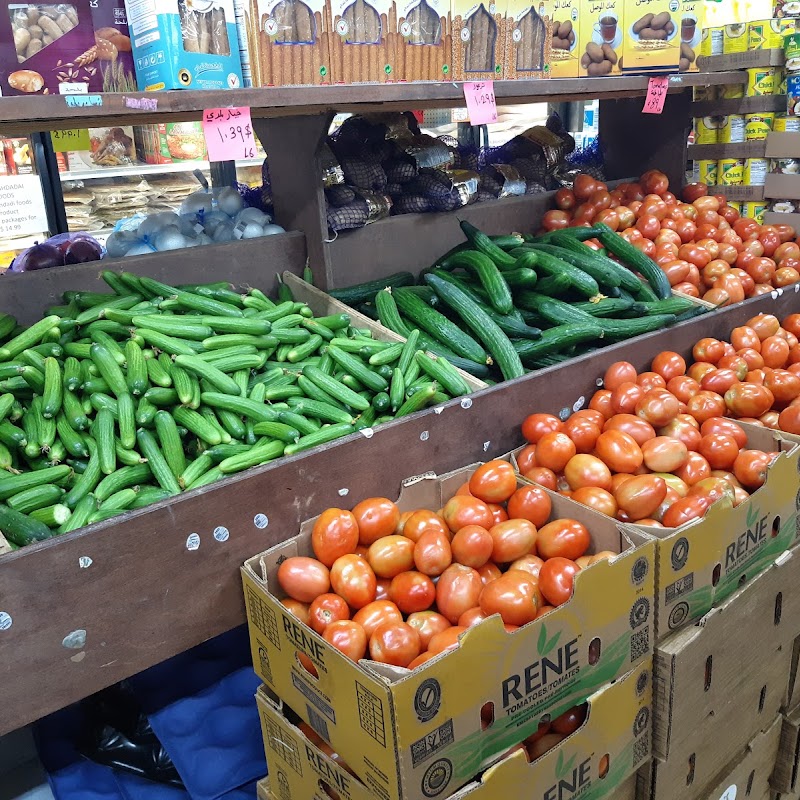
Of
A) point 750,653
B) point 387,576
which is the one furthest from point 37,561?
point 750,653

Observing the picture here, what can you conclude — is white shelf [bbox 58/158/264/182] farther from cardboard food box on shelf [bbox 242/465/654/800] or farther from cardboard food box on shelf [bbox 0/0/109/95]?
cardboard food box on shelf [bbox 242/465/654/800]

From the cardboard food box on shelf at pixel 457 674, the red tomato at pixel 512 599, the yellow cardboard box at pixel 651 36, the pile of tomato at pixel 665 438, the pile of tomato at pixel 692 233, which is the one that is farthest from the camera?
the yellow cardboard box at pixel 651 36

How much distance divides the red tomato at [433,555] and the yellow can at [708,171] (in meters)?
3.11

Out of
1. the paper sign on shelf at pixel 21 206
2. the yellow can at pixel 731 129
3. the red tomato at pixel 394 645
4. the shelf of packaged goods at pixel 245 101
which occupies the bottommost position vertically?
the red tomato at pixel 394 645

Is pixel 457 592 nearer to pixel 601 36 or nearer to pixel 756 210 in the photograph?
pixel 756 210

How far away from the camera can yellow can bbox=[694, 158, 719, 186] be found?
400cm

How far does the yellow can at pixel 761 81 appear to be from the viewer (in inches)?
146

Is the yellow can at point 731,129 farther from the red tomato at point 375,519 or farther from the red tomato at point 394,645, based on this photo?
the red tomato at point 394,645

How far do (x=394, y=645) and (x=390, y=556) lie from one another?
0.90 ft

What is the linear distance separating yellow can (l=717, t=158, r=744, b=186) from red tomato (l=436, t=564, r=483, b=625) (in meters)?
3.15

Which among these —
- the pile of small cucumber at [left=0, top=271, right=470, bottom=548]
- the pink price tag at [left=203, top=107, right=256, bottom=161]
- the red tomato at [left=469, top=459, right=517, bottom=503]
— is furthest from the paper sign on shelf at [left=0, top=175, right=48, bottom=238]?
the red tomato at [left=469, top=459, right=517, bottom=503]

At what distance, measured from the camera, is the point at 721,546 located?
5.91 feet

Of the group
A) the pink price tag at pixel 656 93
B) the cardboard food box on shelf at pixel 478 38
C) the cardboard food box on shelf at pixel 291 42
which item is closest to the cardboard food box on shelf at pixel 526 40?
the cardboard food box on shelf at pixel 478 38

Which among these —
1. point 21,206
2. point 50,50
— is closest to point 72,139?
point 50,50
